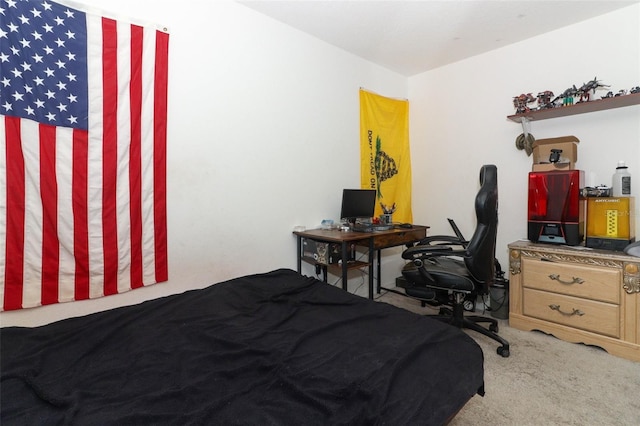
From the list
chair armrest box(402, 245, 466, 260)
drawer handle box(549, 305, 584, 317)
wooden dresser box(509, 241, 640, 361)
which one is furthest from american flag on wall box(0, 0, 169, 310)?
drawer handle box(549, 305, 584, 317)

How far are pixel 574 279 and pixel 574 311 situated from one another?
9.8 inches

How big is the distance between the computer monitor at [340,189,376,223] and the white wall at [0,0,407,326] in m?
0.22

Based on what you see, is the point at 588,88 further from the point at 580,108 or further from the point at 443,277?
the point at 443,277

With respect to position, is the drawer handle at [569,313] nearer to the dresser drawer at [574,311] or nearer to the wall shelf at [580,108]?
the dresser drawer at [574,311]

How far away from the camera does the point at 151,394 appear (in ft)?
2.96

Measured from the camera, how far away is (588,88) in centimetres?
254

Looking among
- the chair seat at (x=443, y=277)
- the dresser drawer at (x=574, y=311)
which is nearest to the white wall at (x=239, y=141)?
the chair seat at (x=443, y=277)

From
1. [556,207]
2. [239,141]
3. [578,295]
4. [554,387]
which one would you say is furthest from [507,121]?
[239,141]

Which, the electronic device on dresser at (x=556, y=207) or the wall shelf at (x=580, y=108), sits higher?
the wall shelf at (x=580, y=108)

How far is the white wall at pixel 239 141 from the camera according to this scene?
2168mm

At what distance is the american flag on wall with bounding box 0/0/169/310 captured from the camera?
1.61m

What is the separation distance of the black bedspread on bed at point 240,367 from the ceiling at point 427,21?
2391 millimetres

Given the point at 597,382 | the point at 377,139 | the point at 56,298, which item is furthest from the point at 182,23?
the point at 597,382

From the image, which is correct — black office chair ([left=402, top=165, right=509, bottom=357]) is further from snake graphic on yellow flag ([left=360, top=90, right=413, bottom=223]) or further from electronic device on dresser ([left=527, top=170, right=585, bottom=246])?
snake graphic on yellow flag ([left=360, top=90, right=413, bottom=223])
